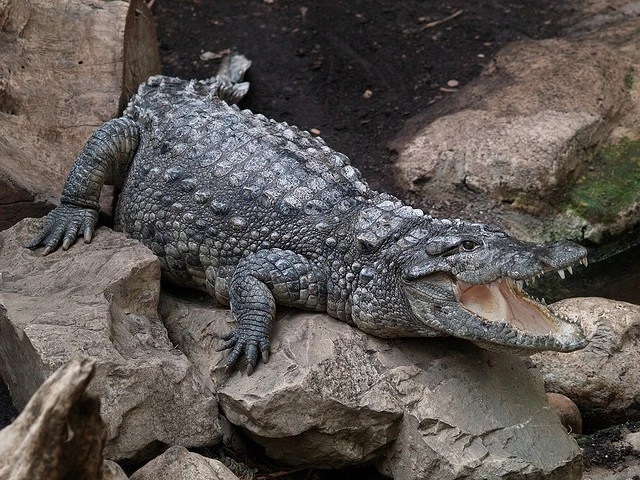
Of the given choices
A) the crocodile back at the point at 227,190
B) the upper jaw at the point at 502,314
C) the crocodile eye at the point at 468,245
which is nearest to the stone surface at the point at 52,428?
the upper jaw at the point at 502,314

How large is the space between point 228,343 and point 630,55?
4.59 metres

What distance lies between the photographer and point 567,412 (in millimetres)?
4848

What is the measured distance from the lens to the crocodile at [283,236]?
416cm

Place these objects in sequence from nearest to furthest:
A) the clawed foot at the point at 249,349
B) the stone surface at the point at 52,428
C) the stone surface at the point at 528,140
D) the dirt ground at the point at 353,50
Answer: the stone surface at the point at 52,428
the clawed foot at the point at 249,349
the stone surface at the point at 528,140
the dirt ground at the point at 353,50

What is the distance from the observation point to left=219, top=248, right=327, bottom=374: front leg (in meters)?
4.48

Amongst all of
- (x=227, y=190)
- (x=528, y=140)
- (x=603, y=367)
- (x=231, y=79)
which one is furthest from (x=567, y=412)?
(x=231, y=79)

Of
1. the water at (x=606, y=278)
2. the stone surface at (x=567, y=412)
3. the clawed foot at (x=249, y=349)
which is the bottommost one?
the stone surface at (x=567, y=412)

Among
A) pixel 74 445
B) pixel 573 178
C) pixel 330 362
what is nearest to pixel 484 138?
pixel 573 178

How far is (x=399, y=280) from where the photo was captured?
4.41m

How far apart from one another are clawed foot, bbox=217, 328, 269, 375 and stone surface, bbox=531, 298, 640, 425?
5.44ft

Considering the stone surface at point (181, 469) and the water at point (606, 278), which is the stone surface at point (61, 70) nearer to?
the stone surface at point (181, 469)

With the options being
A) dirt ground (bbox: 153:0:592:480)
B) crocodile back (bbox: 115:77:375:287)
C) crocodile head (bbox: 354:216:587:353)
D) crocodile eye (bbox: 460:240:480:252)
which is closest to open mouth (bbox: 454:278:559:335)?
crocodile head (bbox: 354:216:587:353)

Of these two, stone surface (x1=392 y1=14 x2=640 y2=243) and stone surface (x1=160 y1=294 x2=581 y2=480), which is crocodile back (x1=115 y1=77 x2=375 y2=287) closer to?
stone surface (x1=160 y1=294 x2=581 y2=480)

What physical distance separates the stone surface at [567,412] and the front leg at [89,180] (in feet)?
9.01
